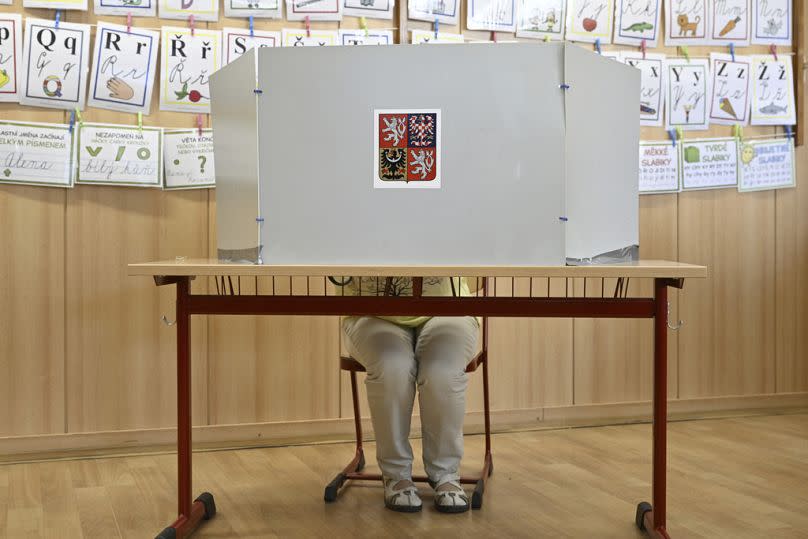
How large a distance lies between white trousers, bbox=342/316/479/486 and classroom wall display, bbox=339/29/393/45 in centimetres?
113

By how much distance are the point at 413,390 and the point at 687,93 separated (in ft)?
5.85

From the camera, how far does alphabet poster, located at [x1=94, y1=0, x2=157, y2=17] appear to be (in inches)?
106

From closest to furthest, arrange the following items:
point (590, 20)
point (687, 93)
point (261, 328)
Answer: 1. point (261, 328)
2. point (590, 20)
3. point (687, 93)

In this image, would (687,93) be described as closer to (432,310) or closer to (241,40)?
(241,40)

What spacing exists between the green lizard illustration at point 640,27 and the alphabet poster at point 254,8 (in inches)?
49.5

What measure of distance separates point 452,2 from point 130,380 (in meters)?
1.63

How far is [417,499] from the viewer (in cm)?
212

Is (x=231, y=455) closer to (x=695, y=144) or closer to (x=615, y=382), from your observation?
(x=615, y=382)

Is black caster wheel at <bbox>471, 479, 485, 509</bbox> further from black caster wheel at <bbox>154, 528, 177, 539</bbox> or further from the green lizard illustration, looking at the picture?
the green lizard illustration

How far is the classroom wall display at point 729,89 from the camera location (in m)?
3.28

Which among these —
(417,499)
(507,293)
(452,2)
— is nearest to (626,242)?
(417,499)

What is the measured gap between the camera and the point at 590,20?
314 centimetres

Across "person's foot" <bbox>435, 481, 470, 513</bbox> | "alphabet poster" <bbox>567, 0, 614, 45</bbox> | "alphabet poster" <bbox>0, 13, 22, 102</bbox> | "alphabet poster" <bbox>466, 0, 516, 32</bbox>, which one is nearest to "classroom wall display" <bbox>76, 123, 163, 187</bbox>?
"alphabet poster" <bbox>0, 13, 22, 102</bbox>

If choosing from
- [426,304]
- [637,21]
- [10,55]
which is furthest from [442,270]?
[637,21]
